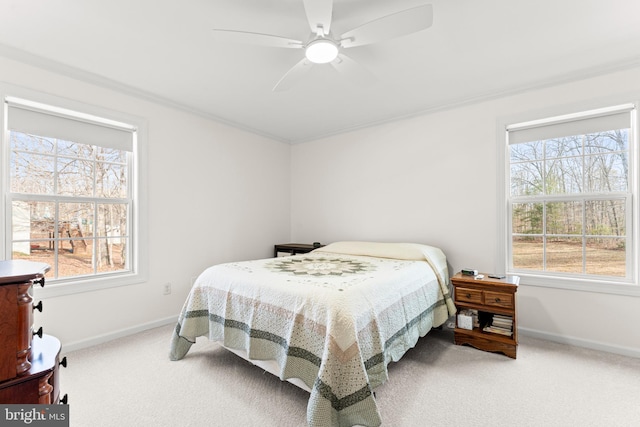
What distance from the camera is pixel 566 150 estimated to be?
9.39 feet

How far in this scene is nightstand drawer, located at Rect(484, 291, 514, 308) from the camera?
2453mm

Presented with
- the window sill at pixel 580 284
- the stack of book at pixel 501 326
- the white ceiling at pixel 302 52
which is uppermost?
the white ceiling at pixel 302 52

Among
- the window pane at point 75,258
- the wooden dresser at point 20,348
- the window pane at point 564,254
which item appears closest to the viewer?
the wooden dresser at point 20,348

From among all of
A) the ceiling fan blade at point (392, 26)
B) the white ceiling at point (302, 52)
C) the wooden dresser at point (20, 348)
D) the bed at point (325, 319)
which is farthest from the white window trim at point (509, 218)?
the wooden dresser at point (20, 348)

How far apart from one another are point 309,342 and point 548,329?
2517 millimetres

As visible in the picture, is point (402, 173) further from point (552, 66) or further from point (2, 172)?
point (2, 172)

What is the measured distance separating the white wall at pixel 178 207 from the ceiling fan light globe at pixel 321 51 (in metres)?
2.08

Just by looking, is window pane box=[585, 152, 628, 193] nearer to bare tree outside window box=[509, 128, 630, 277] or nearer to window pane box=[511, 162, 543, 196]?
bare tree outside window box=[509, 128, 630, 277]

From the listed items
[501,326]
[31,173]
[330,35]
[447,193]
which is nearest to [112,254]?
[31,173]

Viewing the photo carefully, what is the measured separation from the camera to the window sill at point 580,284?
2457 mm

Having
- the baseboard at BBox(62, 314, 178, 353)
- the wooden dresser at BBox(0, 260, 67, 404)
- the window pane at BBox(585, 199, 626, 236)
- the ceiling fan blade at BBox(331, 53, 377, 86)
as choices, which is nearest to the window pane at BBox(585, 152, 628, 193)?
the window pane at BBox(585, 199, 626, 236)

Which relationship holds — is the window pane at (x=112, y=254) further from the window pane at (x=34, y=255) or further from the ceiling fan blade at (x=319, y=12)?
the ceiling fan blade at (x=319, y=12)

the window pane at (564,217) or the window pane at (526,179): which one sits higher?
the window pane at (526,179)

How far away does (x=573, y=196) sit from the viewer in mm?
2781
